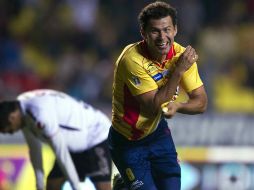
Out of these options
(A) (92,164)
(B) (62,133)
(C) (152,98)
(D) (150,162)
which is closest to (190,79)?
(C) (152,98)

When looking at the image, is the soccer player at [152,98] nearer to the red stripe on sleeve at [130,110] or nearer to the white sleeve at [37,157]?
the red stripe on sleeve at [130,110]

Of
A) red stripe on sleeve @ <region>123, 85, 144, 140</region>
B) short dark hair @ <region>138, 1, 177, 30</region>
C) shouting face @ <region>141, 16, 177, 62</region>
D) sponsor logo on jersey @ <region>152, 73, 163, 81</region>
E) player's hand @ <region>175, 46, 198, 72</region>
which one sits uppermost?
short dark hair @ <region>138, 1, 177, 30</region>

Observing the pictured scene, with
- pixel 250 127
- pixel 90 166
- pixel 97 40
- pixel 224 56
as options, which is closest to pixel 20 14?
pixel 97 40

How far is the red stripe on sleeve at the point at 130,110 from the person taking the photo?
258 inches

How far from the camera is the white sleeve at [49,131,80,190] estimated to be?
7.37m

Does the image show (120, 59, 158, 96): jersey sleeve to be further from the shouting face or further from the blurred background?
the blurred background

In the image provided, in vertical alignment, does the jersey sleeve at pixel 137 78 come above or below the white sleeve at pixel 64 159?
above

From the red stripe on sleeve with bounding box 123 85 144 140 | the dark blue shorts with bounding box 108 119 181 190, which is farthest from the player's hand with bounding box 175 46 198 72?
the dark blue shorts with bounding box 108 119 181 190

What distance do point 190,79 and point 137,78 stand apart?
1.24ft

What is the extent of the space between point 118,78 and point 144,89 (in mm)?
266

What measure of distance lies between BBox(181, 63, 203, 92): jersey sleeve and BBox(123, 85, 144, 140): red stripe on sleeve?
0.36m

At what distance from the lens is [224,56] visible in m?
13.9

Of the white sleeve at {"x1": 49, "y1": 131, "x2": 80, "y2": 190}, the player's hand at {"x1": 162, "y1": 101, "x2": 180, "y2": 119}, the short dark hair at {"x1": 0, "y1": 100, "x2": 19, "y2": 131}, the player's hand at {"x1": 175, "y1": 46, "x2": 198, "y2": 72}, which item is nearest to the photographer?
the player's hand at {"x1": 162, "y1": 101, "x2": 180, "y2": 119}

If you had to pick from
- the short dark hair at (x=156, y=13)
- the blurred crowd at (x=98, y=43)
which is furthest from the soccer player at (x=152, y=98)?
Result: the blurred crowd at (x=98, y=43)
